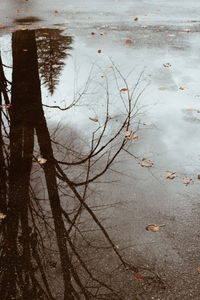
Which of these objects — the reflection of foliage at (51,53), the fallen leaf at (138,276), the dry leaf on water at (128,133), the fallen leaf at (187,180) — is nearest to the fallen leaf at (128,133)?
the dry leaf on water at (128,133)

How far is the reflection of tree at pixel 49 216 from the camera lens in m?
2.83

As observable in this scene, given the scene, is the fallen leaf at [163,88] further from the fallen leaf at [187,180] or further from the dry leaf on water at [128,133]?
the fallen leaf at [187,180]

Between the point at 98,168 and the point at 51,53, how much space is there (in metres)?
3.99

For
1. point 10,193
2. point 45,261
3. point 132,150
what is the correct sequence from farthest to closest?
point 132,150 → point 10,193 → point 45,261

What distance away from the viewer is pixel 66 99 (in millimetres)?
5809

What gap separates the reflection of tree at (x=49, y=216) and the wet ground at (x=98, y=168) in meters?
0.01

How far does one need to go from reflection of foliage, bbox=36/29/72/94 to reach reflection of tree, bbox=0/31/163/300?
3.65 feet

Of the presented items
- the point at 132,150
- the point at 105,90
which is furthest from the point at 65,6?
the point at 132,150

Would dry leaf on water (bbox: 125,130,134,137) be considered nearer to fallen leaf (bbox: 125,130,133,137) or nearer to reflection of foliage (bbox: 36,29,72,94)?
fallen leaf (bbox: 125,130,133,137)

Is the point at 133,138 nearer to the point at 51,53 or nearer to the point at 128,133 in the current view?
the point at 128,133

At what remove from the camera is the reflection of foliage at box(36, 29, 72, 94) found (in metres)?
6.26

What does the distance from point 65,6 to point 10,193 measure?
9.00 metres

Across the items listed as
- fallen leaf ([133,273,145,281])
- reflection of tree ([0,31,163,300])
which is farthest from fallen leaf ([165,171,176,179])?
fallen leaf ([133,273,145,281])

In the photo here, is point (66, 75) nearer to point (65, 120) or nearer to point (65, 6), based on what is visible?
point (65, 120)
